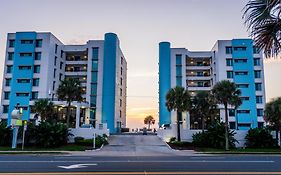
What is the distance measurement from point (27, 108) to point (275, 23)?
6489cm

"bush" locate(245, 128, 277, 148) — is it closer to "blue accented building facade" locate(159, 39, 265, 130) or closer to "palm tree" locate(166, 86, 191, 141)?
"palm tree" locate(166, 86, 191, 141)

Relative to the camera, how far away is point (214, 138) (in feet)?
124

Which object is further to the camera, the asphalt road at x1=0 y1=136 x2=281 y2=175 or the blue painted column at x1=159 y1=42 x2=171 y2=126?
the blue painted column at x1=159 y1=42 x2=171 y2=126

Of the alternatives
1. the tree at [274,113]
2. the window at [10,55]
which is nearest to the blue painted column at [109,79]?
the window at [10,55]

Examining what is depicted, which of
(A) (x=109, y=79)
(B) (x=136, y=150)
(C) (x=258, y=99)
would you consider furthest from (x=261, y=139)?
(A) (x=109, y=79)

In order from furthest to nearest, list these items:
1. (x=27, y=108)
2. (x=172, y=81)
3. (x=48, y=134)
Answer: (x=172, y=81) → (x=27, y=108) → (x=48, y=134)

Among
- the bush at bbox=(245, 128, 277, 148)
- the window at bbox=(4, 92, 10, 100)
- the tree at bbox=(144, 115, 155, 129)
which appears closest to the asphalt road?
the bush at bbox=(245, 128, 277, 148)

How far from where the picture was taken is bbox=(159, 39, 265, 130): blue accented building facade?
6619 centimetres

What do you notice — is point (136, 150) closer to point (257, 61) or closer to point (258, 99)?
point (258, 99)

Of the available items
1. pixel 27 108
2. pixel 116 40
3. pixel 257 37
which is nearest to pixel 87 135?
pixel 27 108

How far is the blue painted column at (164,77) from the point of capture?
74000 mm

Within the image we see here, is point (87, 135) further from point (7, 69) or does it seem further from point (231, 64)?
point (231, 64)

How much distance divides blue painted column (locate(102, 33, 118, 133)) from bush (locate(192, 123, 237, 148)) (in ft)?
104

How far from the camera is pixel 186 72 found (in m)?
77.8
